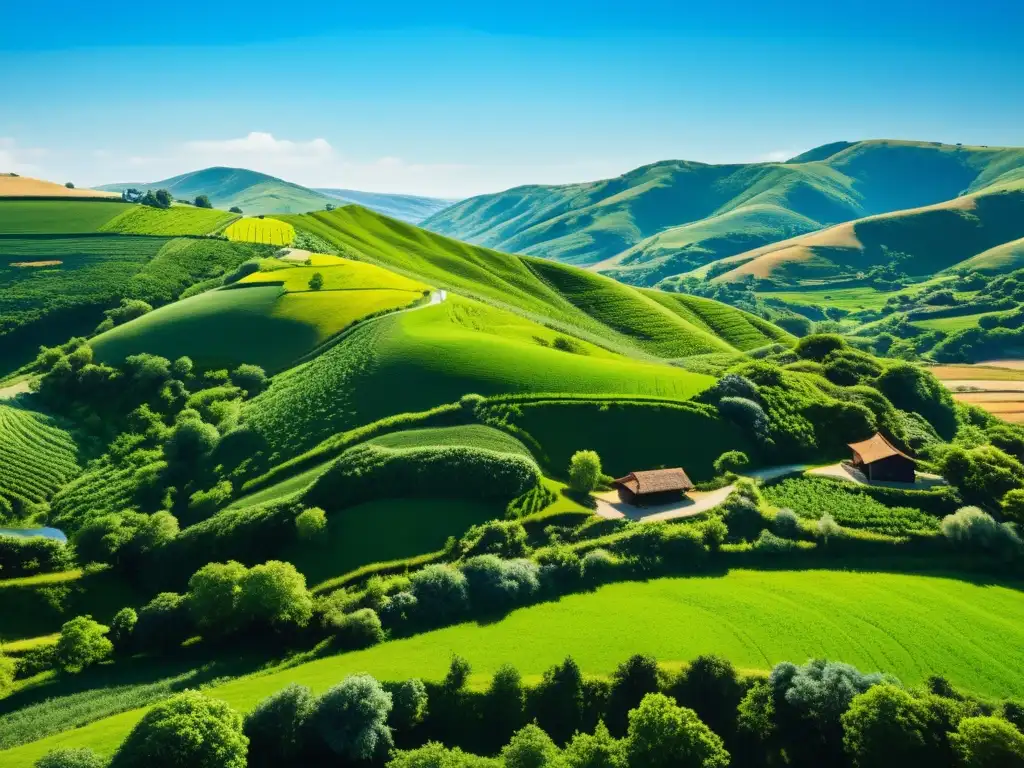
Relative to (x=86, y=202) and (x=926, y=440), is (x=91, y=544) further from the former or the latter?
(x=86, y=202)

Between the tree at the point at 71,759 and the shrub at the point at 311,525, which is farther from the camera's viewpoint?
the shrub at the point at 311,525

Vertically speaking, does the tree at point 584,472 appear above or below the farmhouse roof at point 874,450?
below

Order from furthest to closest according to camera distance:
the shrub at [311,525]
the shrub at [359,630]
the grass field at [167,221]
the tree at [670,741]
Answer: the grass field at [167,221] < the shrub at [311,525] < the shrub at [359,630] < the tree at [670,741]

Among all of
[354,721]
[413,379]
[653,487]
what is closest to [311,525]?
[354,721]

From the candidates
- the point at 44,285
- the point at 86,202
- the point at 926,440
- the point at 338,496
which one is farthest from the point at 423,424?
the point at 86,202

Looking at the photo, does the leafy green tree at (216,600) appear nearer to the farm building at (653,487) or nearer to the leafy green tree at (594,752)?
the leafy green tree at (594,752)

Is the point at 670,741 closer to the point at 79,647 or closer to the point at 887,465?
the point at 79,647

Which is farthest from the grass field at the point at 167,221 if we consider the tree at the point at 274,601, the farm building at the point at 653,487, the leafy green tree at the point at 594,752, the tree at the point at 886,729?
the tree at the point at 886,729
